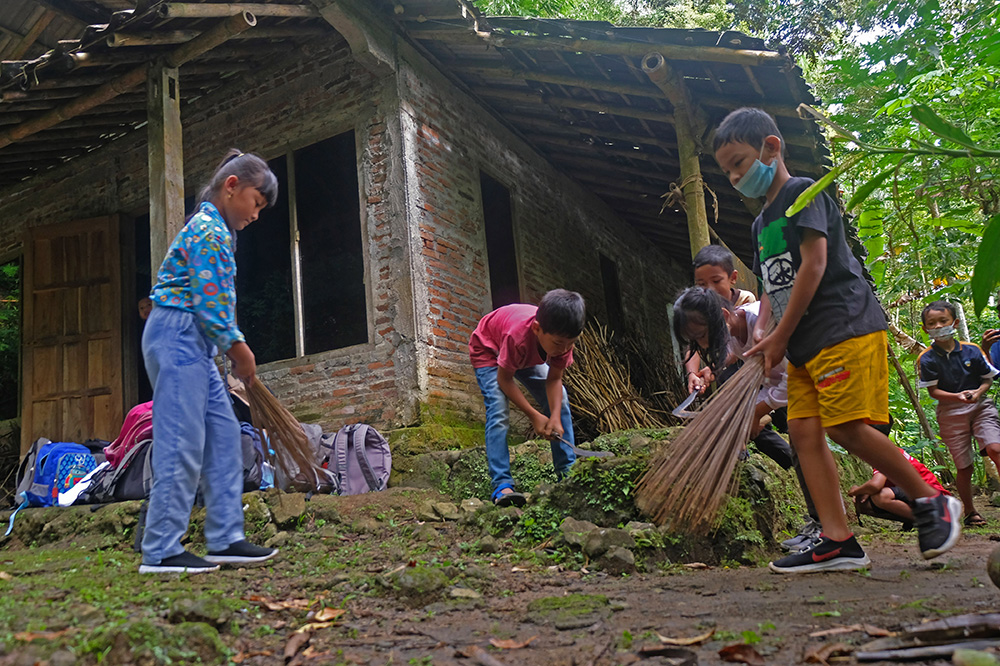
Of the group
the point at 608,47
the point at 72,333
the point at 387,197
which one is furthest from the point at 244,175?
the point at 72,333

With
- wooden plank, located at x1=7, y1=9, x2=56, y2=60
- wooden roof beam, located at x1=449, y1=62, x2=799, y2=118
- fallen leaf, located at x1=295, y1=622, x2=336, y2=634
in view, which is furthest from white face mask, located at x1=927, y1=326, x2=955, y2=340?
wooden plank, located at x1=7, y1=9, x2=56, y2=60

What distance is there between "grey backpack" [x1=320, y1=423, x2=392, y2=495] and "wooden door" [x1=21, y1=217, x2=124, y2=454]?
323 centimetres

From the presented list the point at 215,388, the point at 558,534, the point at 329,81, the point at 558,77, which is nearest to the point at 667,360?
the point at 558,77

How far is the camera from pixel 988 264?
2.60ft

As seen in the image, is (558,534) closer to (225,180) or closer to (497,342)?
(497,342)

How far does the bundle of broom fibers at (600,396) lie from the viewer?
19.8ft

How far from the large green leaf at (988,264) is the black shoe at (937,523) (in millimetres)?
1660

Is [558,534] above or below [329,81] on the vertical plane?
below

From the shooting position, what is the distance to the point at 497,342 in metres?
3.97

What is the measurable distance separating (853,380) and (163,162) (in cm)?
449

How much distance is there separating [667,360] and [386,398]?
3.71 metres

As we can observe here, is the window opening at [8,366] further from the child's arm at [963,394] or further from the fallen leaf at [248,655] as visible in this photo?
the child's arm at [963,394]

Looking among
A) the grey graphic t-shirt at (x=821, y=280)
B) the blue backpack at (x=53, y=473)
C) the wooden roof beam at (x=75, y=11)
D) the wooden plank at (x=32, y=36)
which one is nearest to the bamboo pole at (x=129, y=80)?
the wooden roof beam at (x=75, y=11)

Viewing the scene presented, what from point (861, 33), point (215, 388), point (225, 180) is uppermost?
point (861, 33)
